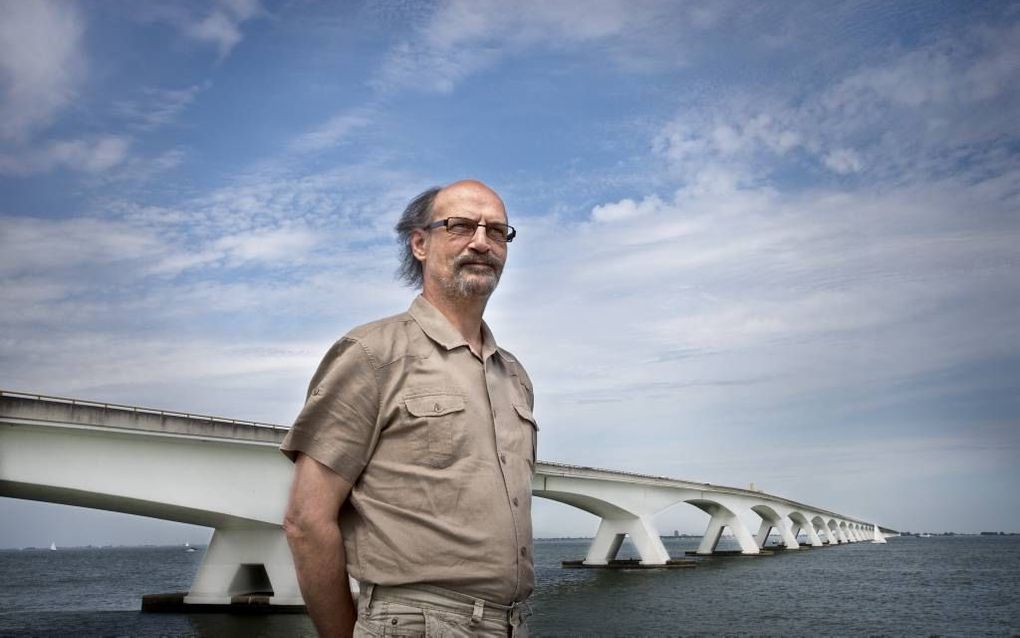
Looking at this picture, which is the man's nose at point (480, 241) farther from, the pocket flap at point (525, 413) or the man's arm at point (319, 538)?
the man's arm at point (319, 538)

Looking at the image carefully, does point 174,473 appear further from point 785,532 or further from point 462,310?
point 785,532

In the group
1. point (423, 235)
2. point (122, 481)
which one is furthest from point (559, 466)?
point (423, 235)

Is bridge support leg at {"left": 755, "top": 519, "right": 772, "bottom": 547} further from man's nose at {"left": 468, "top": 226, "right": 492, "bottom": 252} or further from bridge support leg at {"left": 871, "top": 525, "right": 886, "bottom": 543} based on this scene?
man's nose at {"left": 468, "top": 226, "right": 492, "bottom": 252}

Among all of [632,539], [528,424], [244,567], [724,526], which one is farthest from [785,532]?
[528,424]

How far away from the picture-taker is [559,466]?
→ 3675 cm

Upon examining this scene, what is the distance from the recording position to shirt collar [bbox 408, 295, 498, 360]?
2.53 m

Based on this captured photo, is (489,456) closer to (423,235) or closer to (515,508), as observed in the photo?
(515,508)

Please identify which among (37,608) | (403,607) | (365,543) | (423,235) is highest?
(423,235)

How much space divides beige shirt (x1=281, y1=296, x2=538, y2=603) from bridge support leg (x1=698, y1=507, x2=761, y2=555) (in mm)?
61211

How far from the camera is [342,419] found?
89.9 inches

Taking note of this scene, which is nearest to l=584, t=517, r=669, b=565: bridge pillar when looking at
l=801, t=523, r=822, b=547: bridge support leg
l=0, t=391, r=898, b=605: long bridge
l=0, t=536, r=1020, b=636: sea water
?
l=0, t=536, r=1020, b=636: sea water

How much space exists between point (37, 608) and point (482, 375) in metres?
36.3

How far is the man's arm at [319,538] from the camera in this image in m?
2.21

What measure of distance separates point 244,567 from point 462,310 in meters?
23.7
